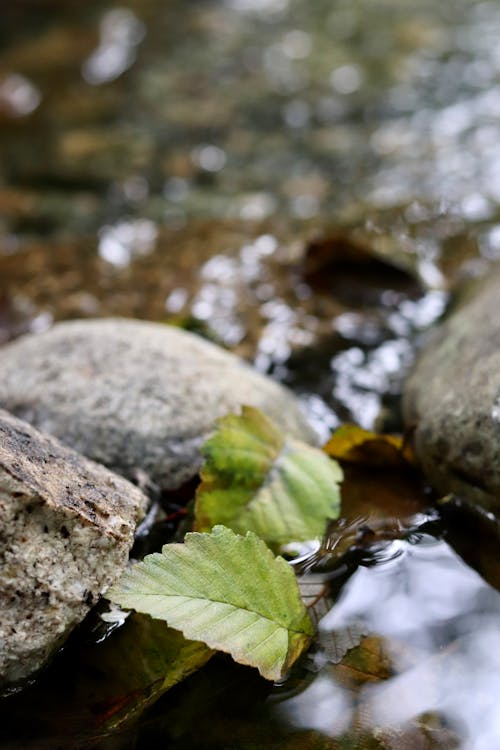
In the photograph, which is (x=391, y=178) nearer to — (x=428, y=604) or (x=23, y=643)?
(x=428, y=604)

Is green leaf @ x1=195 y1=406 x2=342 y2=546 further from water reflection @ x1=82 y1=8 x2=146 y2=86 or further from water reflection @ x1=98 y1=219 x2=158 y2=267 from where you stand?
water reflection @ x1=82 y1=8 x2=146 y2=86

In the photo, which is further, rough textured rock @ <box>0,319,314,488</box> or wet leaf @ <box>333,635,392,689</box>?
rough textured rock @ <box>0,319,314,488</box>

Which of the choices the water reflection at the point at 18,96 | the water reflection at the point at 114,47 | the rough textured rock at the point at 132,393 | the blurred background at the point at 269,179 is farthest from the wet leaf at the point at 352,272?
the water reflection at the point at 114,47

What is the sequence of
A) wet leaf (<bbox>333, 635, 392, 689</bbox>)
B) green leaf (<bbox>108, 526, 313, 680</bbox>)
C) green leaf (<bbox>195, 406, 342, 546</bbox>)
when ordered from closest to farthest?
green leaf (<bbox>108, 526, 313, 680</bbox>) < wet leaf (<bbox>333, 635, 392, 689</bbox>) < green leaf (<bbox>195, 406, 342, 546</bbox>)

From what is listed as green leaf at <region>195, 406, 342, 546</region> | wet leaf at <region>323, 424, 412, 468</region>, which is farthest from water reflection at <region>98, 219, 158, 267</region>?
green leaf at <region>195, 406, 342, 546</region>

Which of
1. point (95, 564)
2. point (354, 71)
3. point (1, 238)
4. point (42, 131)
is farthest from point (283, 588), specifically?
point (354, 71)

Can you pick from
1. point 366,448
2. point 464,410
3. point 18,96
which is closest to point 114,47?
point 18,96
